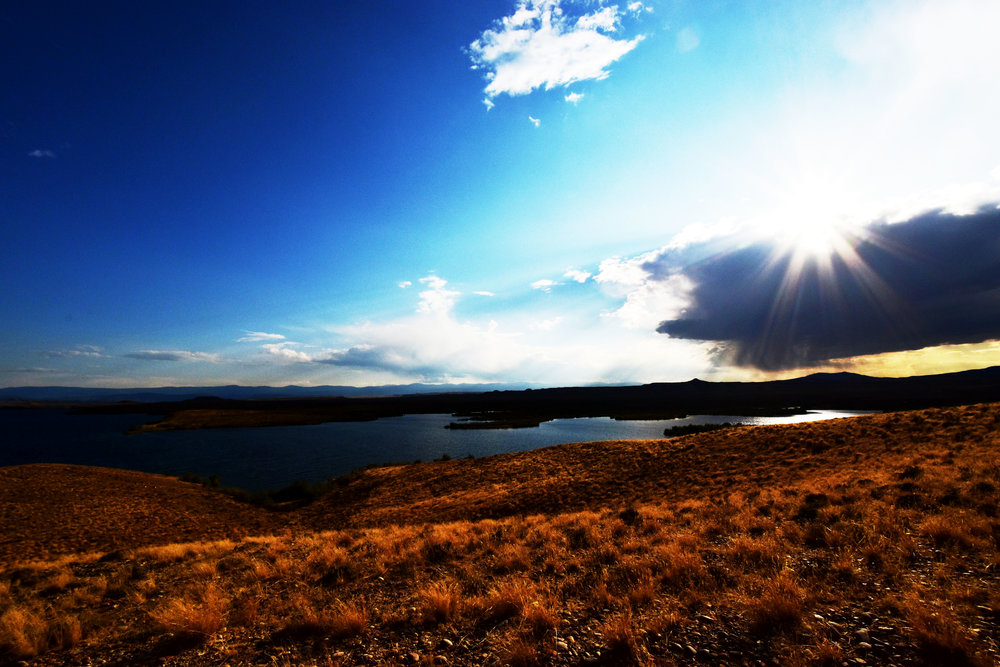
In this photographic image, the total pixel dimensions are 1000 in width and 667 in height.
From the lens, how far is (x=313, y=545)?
1218cm

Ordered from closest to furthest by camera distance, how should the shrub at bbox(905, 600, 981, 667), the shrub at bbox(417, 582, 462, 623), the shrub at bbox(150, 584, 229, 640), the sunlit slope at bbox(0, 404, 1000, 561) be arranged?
1. the shrub at bbox(905, 600, 981, 667)
2. the shrub at bbox(150, 584, 229, 640)
3. the shrub at bbox(417, 582, 462, 623)
4. the sunlit slope at bbox(0, 404, 1000, 561)

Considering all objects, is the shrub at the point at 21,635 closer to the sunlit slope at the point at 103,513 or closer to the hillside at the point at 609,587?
the hillside at the point at 609,587

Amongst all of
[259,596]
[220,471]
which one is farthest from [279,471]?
[259,596]

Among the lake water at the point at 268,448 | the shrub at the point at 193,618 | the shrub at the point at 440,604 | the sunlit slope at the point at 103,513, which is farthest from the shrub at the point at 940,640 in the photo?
the lake water at the point at 268,448

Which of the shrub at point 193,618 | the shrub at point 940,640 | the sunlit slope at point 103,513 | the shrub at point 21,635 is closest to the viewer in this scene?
the shrub at point 940,640

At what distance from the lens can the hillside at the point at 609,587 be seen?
4891mm

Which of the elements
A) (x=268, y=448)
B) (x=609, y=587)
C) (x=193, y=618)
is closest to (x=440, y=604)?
(x=609, y=587)

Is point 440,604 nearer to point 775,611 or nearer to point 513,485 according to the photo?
point 775,611

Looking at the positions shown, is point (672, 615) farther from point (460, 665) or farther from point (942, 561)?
point (942, 561)

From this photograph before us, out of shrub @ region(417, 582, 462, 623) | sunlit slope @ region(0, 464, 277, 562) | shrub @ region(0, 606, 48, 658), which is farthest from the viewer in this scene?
sunlit slope @ region(0, 464, 277, 562)

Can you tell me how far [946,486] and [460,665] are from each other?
44.1 ft

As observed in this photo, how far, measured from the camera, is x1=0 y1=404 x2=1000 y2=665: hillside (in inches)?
193

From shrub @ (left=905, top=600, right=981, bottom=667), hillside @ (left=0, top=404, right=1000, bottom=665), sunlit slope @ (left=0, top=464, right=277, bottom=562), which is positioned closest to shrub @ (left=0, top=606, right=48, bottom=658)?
hillside @ (left=0, top=404, right=1000, bottom=665)

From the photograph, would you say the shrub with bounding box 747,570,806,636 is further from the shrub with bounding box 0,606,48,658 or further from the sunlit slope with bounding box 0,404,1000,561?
the sunlit slope with bounding box 0,404,1000,561
